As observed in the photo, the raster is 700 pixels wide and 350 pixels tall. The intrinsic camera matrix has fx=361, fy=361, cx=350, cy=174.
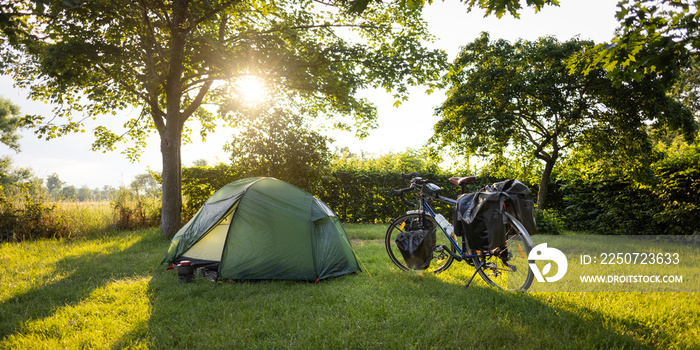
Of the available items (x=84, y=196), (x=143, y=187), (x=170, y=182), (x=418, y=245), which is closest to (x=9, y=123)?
(x=84, y=196)

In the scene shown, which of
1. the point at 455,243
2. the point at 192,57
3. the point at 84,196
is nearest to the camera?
the point at 455,243

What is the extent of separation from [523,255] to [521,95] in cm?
794

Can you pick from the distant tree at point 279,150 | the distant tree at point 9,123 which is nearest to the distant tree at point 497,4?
the distant tree at point 279,150

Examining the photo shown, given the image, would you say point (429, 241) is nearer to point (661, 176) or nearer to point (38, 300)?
point (38, 300)

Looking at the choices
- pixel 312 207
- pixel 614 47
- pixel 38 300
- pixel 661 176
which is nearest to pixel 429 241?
pixel 312 207

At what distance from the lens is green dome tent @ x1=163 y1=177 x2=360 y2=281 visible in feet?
15.9

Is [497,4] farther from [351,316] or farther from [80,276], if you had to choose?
[80,276]

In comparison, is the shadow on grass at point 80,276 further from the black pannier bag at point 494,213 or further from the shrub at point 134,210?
the black pannier bag at point 494,213

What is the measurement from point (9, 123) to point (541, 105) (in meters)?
40.1

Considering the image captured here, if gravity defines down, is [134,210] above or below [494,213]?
below

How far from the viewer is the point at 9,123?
30750 millimetres

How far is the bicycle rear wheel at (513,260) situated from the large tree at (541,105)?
240 inches

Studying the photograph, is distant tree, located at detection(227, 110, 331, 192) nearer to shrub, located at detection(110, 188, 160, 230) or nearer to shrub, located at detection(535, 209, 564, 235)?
shrub, located at detection(110, 188, 160, 230)

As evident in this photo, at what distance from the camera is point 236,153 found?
10.6m
